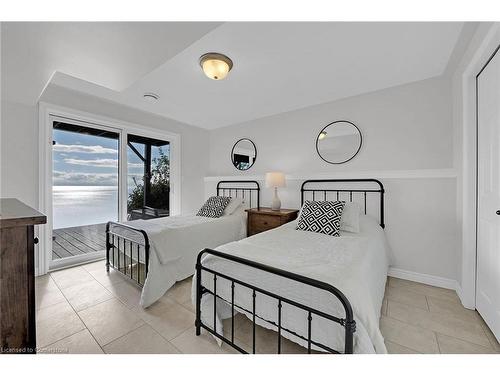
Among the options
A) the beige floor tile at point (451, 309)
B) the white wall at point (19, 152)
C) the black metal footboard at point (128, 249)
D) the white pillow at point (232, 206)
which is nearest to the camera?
the beige floor tile at point (451, 309)

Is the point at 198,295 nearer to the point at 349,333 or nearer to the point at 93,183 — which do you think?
the point at 349,333

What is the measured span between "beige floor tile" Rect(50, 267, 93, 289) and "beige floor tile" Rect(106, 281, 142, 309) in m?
0.42

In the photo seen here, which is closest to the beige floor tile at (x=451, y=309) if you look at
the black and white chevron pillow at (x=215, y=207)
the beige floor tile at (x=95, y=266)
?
the black and white chevron pillow at (x=215, y=207)

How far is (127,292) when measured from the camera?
2.15 metres

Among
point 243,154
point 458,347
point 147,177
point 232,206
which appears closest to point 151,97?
point 147,177

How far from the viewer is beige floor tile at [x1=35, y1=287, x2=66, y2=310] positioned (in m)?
1.92

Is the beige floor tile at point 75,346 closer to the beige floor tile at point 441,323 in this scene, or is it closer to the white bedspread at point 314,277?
the white bedspread at point 314,277

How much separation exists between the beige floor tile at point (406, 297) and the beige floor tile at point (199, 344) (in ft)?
5.23

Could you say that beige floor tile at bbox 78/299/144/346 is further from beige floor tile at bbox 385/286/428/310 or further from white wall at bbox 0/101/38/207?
beige floor tile at bbox 385/286/428/310

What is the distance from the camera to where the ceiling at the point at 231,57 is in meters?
1.21

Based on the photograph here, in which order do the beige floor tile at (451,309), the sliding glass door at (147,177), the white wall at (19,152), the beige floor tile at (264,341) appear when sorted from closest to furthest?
1. the beige floor tile at (264,341)
2. the beige floor tile at (451,309)
3. the white wall at (19,152)
4. the sliding glass door at (147,177)

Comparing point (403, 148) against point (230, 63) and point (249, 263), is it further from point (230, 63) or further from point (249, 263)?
point (249, 263)

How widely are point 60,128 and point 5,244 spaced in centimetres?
276

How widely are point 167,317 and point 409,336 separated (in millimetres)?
1865
